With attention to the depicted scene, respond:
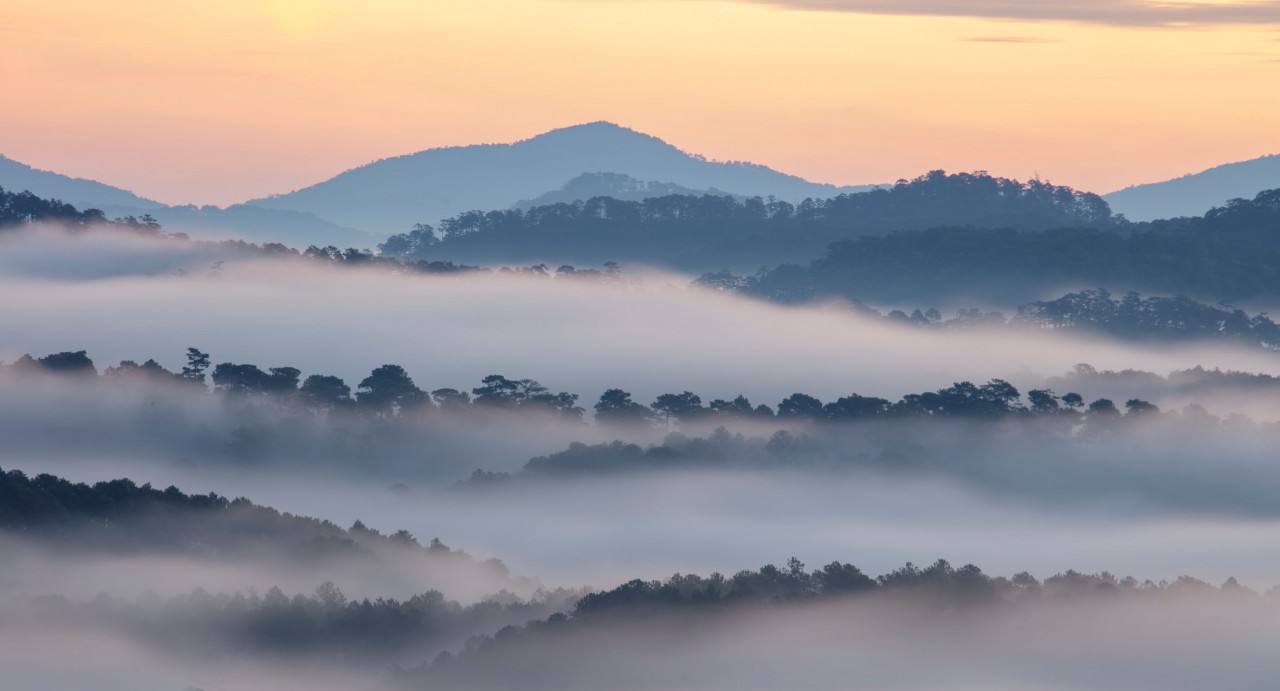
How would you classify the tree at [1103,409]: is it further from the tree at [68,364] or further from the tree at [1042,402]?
the tree at [68,364]

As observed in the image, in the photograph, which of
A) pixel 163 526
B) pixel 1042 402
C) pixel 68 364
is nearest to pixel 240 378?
pixel 68 364

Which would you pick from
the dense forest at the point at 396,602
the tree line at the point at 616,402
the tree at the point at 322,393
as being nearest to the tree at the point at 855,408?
the tree line at the point at 616,402

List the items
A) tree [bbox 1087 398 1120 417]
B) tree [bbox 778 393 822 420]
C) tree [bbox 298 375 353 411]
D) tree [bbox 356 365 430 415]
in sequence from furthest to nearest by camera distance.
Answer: tree [bbox 1087 398 1120 417]
tree [bbox 356 365 430 415]
tree [bbox 298 375 353 411]
tree [bbox 778 393 822 420]

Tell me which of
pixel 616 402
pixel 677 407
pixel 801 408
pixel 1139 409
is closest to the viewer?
pixel 677 407

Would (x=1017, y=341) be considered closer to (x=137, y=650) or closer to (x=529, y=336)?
(x=529, y=336)

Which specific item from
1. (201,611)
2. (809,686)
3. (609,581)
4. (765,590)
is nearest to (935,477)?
(609,581)

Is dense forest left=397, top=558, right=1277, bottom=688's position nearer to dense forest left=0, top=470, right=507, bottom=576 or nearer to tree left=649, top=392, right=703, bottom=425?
dense forest left=0, top=470, right=507, bottom=576

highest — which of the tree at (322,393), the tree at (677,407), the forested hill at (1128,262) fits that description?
the forested hill at (1128,262)

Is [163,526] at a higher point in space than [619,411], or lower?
lower

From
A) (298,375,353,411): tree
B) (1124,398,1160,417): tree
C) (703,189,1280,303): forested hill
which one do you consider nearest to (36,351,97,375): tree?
(298,375,353,411): tree

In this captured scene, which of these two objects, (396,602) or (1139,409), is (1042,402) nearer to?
(1139,409)

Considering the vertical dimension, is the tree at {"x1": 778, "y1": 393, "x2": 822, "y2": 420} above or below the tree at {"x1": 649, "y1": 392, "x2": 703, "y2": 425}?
above

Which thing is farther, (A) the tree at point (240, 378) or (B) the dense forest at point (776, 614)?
(A) the tree at point (240, 378)
